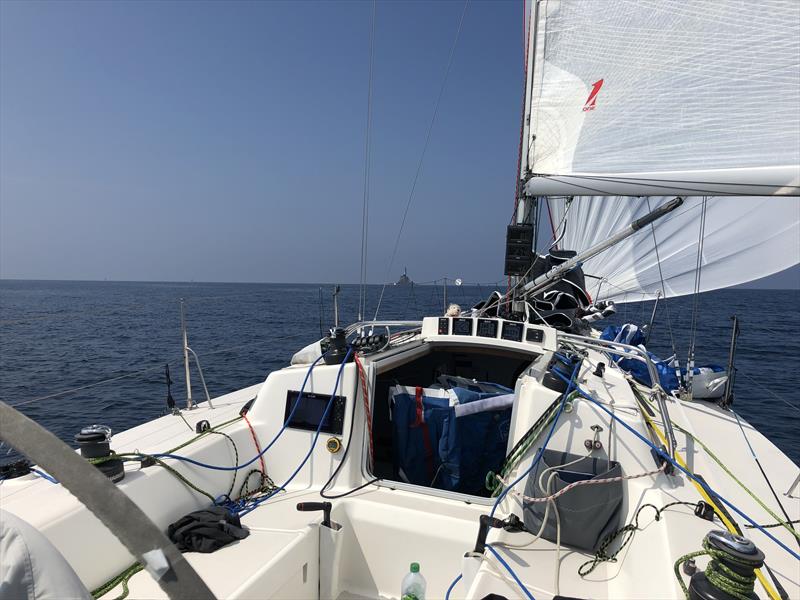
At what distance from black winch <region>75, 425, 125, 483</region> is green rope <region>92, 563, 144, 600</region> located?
0.45m

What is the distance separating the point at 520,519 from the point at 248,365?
12.2 metres

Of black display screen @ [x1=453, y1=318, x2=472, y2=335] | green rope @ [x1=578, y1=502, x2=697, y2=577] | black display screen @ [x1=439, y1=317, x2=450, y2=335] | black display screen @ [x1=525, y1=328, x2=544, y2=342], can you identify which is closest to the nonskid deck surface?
green rope @ [x1=578, y1=502, x2=697, y2=577]

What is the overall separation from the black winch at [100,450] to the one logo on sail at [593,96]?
4.58m

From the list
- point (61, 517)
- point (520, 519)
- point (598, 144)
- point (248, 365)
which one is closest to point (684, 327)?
point (248, 365)

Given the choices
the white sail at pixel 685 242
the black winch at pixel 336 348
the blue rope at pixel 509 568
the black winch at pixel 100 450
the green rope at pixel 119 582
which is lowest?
the green rope at pixel 119 582

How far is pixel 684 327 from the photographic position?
21.5m

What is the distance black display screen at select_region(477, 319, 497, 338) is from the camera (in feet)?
13.6

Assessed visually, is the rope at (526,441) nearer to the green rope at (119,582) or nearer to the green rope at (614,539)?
the green rope at (614,539)

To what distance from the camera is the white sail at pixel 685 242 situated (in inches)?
190

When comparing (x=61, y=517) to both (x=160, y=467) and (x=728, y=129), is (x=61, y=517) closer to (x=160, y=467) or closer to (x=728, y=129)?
(x=160, y=467)

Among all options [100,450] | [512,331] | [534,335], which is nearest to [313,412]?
[100,450]

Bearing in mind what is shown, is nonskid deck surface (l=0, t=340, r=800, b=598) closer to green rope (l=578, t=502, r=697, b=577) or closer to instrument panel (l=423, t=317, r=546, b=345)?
green rope (l=578, t=502, r=697, b=577)

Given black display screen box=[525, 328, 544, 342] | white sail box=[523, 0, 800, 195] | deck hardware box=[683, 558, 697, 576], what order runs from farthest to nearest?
black display screen box=[525, 328, 544, 342]
white sail box=[523, 0, 800, 195]
deck hardware box=[683, 558, 697, 576]

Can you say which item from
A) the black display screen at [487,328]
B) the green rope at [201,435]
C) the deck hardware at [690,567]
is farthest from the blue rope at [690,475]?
the green rope at [201,435]
